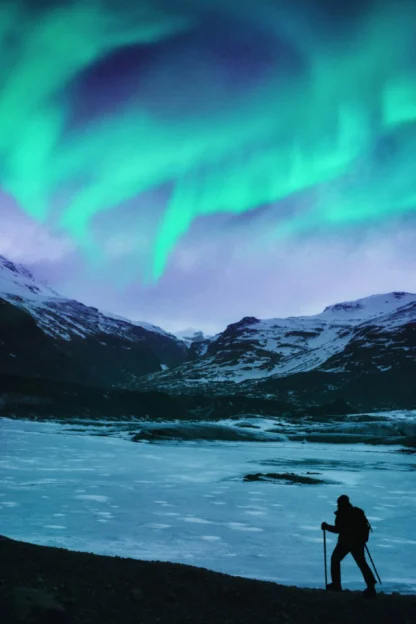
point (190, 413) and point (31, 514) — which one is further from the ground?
point (190, 413)

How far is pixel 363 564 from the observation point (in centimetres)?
996

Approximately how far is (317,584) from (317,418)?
109 meters

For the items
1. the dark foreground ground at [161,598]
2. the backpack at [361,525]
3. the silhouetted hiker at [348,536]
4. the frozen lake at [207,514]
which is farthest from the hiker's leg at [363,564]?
the frozen lake at [207,514]

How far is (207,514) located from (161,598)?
32.7 feet

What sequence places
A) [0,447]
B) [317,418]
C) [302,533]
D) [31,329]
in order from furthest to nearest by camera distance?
[31,329] < [317,418] < [0,447] < [302,533]

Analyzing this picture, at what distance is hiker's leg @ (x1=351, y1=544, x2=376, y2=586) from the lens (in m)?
9.66

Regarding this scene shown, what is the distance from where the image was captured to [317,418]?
11719cm

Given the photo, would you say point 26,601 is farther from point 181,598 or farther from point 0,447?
point 0,447

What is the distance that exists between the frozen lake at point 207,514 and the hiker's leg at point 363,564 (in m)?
1.62

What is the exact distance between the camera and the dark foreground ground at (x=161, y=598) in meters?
8.55

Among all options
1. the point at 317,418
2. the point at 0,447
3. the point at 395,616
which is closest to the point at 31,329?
the point at 317,418

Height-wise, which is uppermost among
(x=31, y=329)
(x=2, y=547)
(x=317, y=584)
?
(x=31, y=329)

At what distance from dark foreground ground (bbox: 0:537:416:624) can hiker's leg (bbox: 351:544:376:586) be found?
315mm

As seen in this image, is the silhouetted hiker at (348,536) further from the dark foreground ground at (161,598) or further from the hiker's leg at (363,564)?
the dark foreground ground at (161,598)
